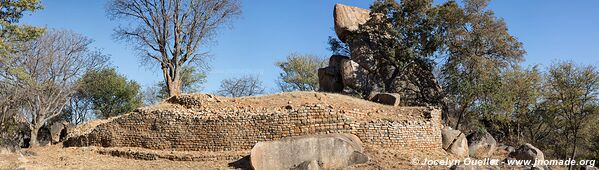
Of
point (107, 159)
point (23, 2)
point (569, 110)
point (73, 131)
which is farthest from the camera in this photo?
point (569, 110)

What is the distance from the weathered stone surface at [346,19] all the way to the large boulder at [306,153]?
50.5ft

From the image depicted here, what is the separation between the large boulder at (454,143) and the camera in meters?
19.3

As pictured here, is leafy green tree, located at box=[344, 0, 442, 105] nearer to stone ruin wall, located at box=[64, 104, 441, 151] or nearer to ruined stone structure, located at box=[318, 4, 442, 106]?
ruined stone structure, located at box=[318, 4, 442, 106]

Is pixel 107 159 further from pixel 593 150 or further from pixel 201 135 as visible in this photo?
pixel 593 150

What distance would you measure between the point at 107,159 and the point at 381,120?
10.4m

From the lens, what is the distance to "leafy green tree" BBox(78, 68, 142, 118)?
37.9 meters

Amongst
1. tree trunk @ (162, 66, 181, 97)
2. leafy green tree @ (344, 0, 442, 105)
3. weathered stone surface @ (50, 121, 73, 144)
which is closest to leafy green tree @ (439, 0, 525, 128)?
leafy green tree @ (344, 0, 442, 105)

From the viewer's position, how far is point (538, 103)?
28500 mm

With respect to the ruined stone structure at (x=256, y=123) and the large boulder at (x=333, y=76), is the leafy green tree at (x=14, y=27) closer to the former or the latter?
the ruined stone structure at (x=256, y=123)

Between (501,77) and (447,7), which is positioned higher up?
(447,7)

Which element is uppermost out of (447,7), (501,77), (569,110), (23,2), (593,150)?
(447,7)

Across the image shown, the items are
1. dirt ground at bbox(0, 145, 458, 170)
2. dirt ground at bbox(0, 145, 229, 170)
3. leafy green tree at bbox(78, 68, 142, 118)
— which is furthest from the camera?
leafy green tree at bbox(78, 68, 142, 118)

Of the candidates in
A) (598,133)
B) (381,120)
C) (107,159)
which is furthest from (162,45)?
(598,133)

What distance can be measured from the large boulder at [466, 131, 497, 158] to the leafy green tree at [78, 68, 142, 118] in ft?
87.6
